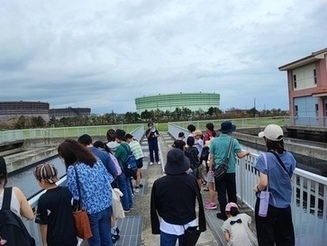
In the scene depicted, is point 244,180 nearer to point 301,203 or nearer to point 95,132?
point 301,203

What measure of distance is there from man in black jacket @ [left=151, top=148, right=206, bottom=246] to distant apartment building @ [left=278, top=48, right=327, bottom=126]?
84.8 feet

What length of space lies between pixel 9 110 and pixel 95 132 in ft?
167

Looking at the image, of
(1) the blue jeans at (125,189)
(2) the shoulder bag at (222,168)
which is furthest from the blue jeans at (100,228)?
(1) the blue jeans at (125,189)

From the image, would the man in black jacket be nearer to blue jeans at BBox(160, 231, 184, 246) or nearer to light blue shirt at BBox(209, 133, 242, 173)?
blue jeans at BBox(160, 231, 184, 246)

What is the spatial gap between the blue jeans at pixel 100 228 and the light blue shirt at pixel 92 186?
9 centimetres

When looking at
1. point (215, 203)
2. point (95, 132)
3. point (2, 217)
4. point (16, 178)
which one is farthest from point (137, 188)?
point (95, 132)

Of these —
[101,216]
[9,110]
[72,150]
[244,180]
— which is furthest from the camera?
[9,110]

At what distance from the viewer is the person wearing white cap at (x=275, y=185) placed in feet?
10.5

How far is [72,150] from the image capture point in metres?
3.33

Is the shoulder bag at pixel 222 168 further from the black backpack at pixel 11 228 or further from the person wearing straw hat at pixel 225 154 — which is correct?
the black backpack at pixel 11 228

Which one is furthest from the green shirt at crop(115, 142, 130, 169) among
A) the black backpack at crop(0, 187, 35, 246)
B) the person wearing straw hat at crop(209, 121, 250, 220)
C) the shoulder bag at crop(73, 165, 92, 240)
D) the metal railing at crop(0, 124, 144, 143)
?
the metal railing at crop(0, 124, 144, 143)

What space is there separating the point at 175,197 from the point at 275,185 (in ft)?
3.51

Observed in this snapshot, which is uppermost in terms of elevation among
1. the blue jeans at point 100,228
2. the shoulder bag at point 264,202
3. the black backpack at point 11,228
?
the black backpack at point 11,228

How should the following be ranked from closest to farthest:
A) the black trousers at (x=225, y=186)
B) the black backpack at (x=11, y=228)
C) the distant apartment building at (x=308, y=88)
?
1. the black backpack at (x=11, y=228)
2. the black trousers at (x=225, y=186)
3. the distant apartment building at (x=308, y=88)
